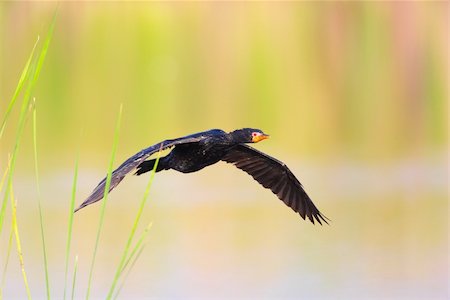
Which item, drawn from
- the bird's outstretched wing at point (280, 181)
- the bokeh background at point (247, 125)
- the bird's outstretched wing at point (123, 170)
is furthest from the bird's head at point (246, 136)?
the bokeh background at point (247, 125)

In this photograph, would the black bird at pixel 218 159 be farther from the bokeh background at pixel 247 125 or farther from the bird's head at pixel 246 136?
the bokeh background at pixel 247 125

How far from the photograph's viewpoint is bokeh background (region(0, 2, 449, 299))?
866 centimetres

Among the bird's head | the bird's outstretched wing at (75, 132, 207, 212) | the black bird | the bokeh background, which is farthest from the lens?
the bokeh background

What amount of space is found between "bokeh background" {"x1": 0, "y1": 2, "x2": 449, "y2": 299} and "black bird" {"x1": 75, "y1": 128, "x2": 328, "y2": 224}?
129cm

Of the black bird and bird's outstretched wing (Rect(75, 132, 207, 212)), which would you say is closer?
bird's outstretched wing (Rect(75, 132, 207, 212))

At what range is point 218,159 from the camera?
5695 millimetres

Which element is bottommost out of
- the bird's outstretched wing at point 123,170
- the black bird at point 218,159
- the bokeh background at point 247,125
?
the bird's outstretched wing at point 123,170

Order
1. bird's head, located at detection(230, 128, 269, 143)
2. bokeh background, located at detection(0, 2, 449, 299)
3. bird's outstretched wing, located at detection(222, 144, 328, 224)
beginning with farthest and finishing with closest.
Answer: bokeh background, located at detection(0, 2, 449, 299) < bird's outstretched wing, located at detection(222, 144, 328, 224) < bird's head, located at detection(230, 128, 269, 143)

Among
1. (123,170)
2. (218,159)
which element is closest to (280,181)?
(218,159)

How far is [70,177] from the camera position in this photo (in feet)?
38.8

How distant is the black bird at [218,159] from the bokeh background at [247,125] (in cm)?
129

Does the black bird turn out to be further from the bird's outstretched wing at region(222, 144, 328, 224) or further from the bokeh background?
the bokeh background

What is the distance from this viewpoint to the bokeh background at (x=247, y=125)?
8.66 meters

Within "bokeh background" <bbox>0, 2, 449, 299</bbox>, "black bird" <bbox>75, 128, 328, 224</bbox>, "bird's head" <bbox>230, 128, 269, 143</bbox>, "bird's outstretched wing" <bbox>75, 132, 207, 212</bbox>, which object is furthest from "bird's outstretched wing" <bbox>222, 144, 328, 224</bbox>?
"bird's outstretched wing" <bbox>75, 132, 207, 212</bbox>
